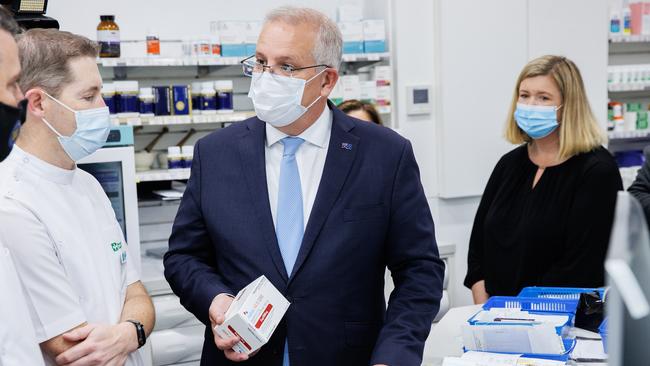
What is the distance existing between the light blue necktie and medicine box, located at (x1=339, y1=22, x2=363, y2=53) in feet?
8.71

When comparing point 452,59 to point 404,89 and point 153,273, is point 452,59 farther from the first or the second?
point 153,273

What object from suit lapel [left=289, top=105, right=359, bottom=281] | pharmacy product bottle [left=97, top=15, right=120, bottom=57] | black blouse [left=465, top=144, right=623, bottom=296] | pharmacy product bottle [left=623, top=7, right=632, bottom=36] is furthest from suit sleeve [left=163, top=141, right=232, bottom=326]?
pharmacy product bottle [left=623, top=7, right=632, bottom=36]

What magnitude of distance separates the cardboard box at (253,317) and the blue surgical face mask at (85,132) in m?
0.68

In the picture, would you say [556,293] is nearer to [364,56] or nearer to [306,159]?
[306,159]

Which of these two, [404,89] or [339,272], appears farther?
[404,89]

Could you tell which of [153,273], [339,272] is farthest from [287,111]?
[153,273]

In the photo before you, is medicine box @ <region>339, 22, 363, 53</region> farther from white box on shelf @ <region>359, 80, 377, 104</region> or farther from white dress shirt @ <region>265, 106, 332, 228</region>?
white dress shirt @ <region>265, 106, 332, 228</region>

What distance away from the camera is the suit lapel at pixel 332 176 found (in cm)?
188

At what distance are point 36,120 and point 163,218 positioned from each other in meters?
2.64

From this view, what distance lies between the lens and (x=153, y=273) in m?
3.83

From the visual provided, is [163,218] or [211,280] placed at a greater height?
[211,280]

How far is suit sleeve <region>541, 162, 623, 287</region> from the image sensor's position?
9.89ft

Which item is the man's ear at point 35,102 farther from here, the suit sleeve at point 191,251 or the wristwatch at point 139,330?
the wristwatch at point 139,330

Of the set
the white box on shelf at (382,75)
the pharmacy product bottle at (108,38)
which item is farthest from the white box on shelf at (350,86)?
the pharmacy product bottle at (108,38)
